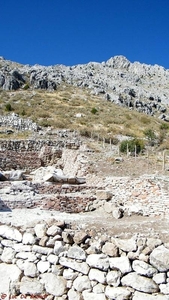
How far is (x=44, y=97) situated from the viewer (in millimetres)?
49469

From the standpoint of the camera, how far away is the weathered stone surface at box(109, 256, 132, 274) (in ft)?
20.2

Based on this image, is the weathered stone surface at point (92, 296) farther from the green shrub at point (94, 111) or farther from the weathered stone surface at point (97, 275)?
the green shrub at point (94, 111)

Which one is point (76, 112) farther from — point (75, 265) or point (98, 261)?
point (98, 261)

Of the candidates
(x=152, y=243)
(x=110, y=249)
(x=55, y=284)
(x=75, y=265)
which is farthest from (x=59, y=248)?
(x=152, y=243)

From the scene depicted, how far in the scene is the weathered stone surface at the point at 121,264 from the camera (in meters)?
6.17

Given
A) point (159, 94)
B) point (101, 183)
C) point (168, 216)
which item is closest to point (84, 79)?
point (159, 94)

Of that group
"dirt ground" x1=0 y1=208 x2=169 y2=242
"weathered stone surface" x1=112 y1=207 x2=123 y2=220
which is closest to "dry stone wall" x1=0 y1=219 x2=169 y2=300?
"dirt ground" x1=0 y1=208 x2=169 y2=242

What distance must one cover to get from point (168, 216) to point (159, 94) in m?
67.0

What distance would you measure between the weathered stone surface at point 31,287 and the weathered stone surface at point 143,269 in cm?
216

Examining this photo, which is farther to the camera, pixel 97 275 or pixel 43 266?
pixel 43 266

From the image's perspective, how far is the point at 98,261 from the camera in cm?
645

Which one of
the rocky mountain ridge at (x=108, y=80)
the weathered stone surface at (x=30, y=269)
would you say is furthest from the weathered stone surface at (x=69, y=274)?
the rocky mountain ridge at (x=108, y=80)

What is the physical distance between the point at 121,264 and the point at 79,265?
959 mm

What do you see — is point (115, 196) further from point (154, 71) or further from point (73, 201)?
point (154, 71)
